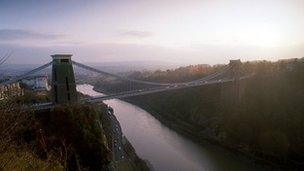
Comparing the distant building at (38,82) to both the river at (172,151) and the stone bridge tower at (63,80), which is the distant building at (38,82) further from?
the stone bridge tower at (63,80)

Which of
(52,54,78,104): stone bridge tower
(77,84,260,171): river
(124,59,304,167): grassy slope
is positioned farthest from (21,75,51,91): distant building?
(52,54,78,104): stone bridge tower

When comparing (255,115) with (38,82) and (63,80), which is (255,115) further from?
Answer: (38,82)

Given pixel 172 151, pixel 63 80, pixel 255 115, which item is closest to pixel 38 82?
pixel 63 80

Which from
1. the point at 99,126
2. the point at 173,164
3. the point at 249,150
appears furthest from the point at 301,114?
→ the point at 99,126

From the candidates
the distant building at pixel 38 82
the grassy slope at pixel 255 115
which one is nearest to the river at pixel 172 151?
the grassy slope at pixel 255 115

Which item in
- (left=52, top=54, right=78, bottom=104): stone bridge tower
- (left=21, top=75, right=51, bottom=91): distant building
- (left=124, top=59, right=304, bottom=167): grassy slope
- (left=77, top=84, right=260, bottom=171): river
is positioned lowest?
(left=77, top=84, right=260, bottom=171): river

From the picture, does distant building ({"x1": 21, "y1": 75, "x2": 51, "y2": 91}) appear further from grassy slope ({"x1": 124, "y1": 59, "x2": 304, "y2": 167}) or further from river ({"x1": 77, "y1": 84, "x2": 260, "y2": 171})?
grassy slope ({"x1": 124, "y1": 59, "x2": 304, "y2": 167})
